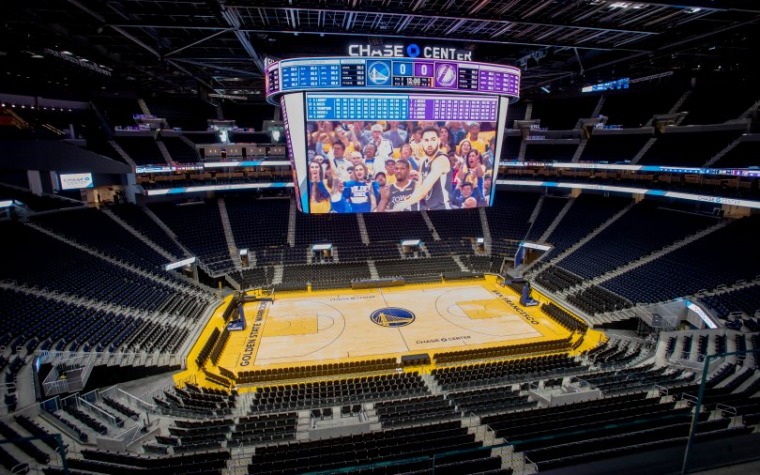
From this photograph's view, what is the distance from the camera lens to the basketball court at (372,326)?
21547 mm

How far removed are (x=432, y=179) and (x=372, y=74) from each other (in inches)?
294

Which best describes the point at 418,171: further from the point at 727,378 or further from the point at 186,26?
the point at 727,378

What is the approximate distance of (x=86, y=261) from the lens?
2542 cm

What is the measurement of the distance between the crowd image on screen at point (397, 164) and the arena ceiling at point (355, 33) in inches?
199

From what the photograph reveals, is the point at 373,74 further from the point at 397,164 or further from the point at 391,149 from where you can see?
the point at 397,164

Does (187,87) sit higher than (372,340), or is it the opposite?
(187,87)

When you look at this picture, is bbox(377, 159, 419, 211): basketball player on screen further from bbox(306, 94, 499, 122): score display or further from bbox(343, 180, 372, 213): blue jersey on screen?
bbox(306, 94, 499, 122): score display

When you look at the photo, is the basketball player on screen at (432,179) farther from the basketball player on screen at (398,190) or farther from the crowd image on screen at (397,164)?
the basketball player on screen at (398,190)

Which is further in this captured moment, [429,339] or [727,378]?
[429,339]

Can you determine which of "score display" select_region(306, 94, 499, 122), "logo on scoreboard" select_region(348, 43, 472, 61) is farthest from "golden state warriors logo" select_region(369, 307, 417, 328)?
"logo on scoreboard" select_region(348, 43, 472, 61)

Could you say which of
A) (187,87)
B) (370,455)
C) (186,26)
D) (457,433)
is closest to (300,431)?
(370,455)

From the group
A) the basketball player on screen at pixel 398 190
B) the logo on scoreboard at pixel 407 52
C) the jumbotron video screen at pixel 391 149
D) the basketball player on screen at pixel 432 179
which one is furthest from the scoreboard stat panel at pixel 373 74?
the basketball player on screen at pixel 398 190

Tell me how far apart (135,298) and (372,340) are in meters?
14.9

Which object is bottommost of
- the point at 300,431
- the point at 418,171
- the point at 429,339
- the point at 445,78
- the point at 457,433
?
the point at 429,339
